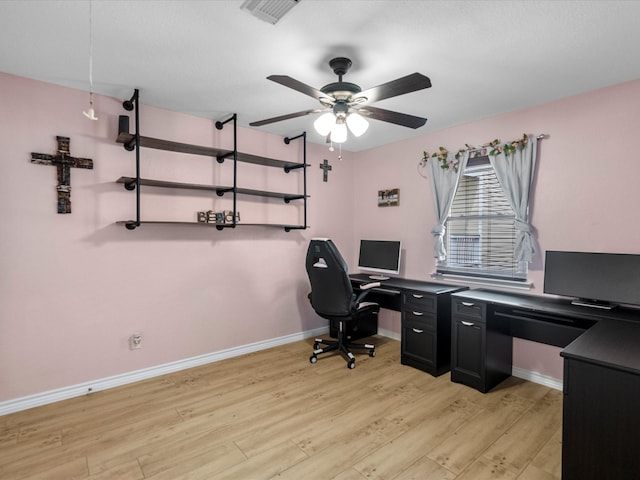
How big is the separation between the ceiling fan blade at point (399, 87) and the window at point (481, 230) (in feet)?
6.21

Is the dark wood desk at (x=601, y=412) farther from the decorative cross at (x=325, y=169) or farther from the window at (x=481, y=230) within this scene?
the decorative cross at (x=325, y=169)

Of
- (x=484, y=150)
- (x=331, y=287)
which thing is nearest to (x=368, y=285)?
(x=331, y=287)

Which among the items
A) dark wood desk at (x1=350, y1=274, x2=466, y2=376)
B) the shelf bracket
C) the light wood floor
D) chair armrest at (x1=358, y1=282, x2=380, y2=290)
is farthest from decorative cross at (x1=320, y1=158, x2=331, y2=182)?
the light wood floor

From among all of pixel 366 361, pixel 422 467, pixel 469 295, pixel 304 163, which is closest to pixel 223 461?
pixel 422 467

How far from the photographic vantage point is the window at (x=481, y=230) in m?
3.32

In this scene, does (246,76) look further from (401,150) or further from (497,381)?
(497,381)

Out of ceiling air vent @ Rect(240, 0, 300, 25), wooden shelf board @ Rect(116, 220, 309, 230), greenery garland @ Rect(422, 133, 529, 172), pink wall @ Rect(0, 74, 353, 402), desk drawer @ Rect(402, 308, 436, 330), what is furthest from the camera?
desk drawer @ Rect(402, 308, 436, 330)

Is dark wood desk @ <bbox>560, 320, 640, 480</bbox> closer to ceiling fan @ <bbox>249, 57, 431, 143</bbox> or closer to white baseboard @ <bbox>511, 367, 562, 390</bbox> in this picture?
white baseboard @ <bbox>511, 367, 562, 390</bbox>

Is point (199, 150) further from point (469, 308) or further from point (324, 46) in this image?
point (469, 308)

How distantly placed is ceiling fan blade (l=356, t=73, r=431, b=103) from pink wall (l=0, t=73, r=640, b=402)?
181 cm

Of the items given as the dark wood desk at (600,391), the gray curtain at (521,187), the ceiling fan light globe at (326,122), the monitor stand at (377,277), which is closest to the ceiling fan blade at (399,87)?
the ceiling fan light globe at (326,122)

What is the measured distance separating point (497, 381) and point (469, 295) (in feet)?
2.55

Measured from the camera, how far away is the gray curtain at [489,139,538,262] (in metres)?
3.06

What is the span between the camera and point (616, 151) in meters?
2.65
